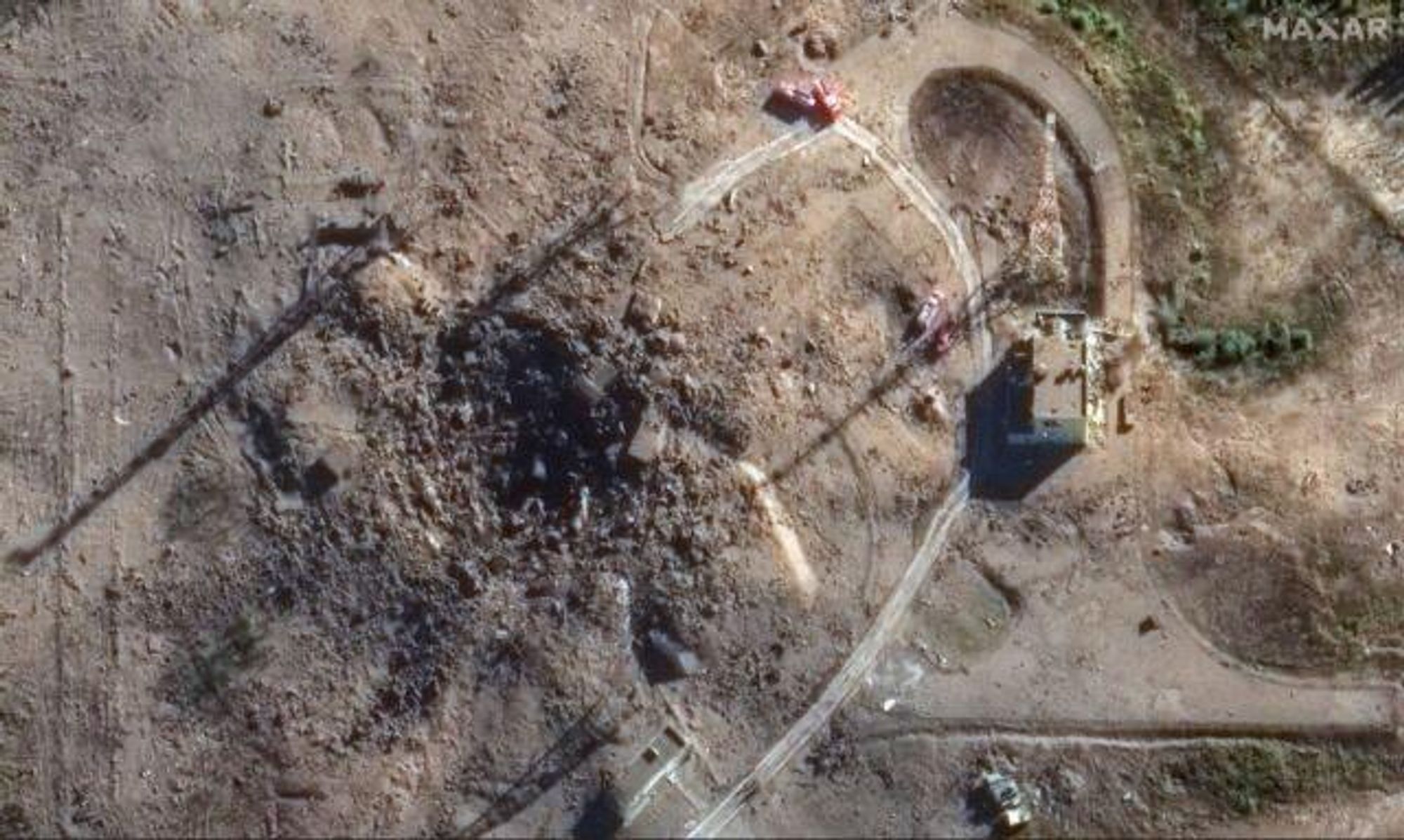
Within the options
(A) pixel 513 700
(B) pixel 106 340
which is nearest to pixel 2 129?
(B) pixel 106 340

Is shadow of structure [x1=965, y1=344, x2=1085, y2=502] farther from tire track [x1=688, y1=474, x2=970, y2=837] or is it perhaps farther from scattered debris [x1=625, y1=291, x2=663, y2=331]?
scattered debris [x1=625, y1=291, x2=663, y2=331]

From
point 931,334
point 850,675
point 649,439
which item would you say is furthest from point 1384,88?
point 649,439

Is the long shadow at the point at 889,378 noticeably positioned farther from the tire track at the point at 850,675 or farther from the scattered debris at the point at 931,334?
the tire track at the point at 850,675

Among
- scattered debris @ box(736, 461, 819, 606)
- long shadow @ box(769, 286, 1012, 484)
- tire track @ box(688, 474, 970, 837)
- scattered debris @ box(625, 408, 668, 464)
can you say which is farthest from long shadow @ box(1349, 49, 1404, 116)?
scattered debris @ box(625, 408, 668, 464)

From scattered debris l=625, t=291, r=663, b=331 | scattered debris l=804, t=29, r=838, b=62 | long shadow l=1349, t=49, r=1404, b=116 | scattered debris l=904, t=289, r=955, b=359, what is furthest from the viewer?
long shadow l=1349, t=49, r=1404, b=116

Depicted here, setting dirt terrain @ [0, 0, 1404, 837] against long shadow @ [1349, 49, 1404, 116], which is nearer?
dirt terrain @ [0, 0, 1404, 837]

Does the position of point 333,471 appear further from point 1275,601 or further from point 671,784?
point 1275,601

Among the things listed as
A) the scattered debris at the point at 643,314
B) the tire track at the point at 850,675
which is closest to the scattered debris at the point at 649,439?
the scattered debris at the point at 643,314
